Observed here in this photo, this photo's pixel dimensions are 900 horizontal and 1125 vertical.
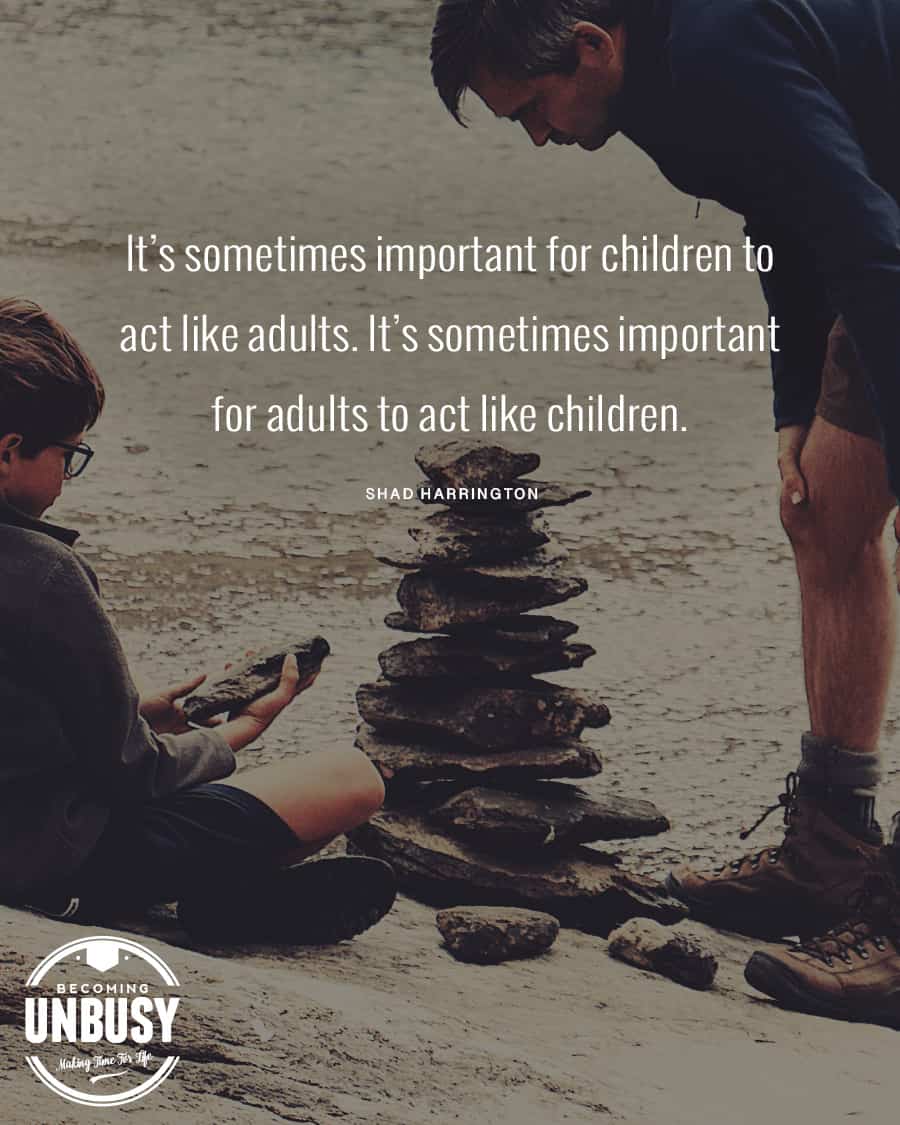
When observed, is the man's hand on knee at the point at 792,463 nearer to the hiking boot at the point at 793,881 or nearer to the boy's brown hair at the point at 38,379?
the hiking boot at the point at 793,881

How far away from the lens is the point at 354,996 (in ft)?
7.32

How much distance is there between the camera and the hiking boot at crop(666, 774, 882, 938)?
9.63 ft

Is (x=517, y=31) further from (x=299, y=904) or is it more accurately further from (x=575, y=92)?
(x=299, y=904)

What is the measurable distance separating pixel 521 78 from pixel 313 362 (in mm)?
4959

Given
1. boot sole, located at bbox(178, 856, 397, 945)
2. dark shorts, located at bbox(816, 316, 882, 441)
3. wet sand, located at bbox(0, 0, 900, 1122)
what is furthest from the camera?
wet sand, located at bbox(0, 0, 900, 1122)

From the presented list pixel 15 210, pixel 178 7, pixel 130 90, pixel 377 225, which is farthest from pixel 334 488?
pixel 178 7

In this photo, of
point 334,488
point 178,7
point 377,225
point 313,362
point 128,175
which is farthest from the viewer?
point 178,7

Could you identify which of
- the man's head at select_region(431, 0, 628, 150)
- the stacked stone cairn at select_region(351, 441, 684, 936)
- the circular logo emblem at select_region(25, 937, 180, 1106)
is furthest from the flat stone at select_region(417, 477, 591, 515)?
the circular logo emblem at select_region(25, 937, 180, 1106)

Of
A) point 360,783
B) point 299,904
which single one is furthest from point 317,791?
point 299,904

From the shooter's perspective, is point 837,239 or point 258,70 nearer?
point 837,239

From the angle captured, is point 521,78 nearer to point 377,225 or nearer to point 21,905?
point 21,905

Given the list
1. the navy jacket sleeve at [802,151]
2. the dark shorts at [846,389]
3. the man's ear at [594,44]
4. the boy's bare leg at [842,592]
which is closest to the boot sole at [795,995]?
the boy's bare leg at [842,592]

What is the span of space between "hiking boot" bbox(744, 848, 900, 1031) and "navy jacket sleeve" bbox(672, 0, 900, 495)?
75cm

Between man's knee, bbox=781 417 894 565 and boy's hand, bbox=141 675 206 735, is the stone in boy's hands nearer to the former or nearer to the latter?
boy's hand, bbox=141 675 206 735
